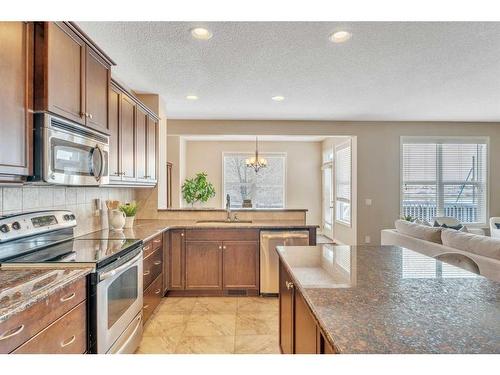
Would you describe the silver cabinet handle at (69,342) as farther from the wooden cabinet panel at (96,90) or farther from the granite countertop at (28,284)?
the wooden cabinet panel at (96,90)

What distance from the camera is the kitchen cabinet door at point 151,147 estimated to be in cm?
362

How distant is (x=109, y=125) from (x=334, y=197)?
18.9 ft

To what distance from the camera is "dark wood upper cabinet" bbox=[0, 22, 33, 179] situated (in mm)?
1423

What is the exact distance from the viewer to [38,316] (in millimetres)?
1257

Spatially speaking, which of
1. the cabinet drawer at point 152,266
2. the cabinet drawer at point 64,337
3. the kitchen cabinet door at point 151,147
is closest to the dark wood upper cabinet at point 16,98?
the cabinet drawer at point 64,337

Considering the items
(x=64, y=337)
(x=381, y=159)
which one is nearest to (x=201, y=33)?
(x=64, y=337)

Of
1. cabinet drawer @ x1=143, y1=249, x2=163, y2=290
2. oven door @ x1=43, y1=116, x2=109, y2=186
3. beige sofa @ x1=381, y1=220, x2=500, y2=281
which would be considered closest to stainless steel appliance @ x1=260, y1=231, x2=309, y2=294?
cabinet drawer @ x1=143, y1=249, x2=163, y2=290

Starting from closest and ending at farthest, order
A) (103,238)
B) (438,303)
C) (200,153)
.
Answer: (438,303) < (103,238) < (200,153)

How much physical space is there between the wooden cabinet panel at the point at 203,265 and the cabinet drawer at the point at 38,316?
1956mm

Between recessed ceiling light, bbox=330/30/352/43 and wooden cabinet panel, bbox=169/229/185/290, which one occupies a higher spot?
recessed ceiling light, bbox=330/30/352/43

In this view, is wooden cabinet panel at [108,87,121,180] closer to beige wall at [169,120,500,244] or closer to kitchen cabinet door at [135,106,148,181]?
kitchen cabinet door at [135,106,148,181]
